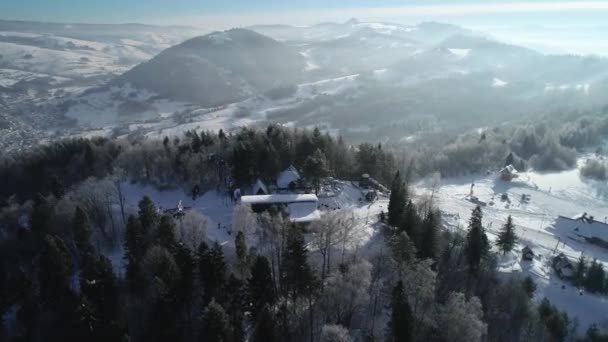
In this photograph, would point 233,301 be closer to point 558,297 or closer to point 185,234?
point 185,234

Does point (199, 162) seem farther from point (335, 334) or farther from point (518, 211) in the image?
point (518, 211)

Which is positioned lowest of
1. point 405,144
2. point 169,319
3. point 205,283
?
point 405,144

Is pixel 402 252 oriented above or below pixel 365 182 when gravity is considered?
above

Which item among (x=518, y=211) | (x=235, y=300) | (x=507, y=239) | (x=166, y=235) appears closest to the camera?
(x=235, y=300)

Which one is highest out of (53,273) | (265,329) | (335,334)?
(335,334)

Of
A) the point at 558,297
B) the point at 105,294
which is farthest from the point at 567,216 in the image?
the point at 105,294

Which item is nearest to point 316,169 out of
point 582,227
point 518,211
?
point 518,211

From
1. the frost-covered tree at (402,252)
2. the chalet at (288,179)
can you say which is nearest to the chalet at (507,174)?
the chalet at (288,179)
